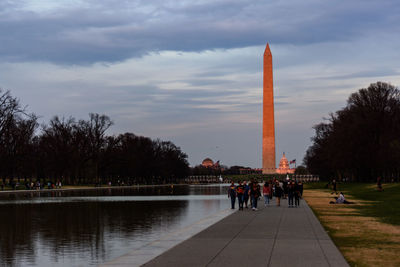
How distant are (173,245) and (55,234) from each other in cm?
648

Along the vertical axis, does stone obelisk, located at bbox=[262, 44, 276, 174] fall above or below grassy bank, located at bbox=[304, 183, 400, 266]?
above

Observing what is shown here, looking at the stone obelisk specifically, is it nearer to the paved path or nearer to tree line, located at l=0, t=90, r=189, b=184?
tree line, located at l=0, t=90, r=189, b=184

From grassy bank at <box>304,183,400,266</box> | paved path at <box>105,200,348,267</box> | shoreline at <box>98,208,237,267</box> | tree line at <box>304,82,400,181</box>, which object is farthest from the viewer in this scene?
tree line at <box>304,82,400,181</box>

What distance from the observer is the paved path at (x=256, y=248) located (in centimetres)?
1266

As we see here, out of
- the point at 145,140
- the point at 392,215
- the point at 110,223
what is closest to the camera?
the point at 110,223

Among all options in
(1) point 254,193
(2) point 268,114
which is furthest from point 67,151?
(1) point 254,193

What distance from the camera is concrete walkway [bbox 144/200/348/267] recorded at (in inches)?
499

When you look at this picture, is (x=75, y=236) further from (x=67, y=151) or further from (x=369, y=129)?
(x=67, y=151)

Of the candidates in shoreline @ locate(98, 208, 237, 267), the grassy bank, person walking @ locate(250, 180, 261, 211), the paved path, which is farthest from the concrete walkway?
person walking @ locate(250, 180, 261, 211)

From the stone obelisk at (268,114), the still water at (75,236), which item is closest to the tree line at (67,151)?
the stone obelisk at (268,114)

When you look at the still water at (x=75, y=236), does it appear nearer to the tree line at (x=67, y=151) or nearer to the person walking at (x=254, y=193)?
the person walking at (x=254, y=193)

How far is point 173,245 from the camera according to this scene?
15.7m

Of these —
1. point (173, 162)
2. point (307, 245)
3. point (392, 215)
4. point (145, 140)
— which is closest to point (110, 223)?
point (307, 245)

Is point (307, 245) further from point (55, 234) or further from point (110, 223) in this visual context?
point (110, 223)
